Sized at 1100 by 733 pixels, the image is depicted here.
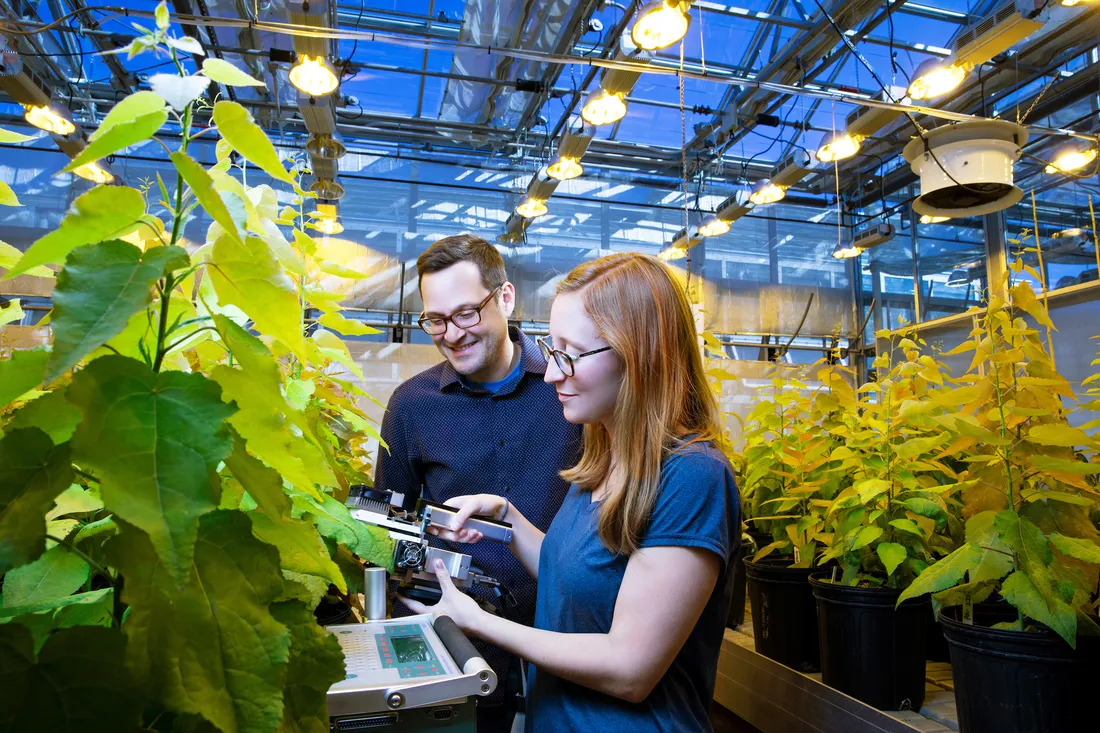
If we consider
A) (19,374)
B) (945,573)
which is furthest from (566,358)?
(945,573)

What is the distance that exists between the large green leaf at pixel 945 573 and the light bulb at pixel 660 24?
2.16m

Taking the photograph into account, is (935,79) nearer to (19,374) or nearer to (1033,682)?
(1033,682)

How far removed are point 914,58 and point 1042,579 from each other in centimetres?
547

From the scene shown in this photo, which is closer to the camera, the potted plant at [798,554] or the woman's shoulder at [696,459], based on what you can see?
the woman's shoulder at [696,459]

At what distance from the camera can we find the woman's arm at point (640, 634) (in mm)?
836

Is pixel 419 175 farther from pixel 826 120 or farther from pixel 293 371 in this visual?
pixel 293 371

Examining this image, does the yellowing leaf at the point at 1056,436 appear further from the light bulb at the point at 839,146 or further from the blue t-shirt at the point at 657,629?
the light bulb at the point at 839,146

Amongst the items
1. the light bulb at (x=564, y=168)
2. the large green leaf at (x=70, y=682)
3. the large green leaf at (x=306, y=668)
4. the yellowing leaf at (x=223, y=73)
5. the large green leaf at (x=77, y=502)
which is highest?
the light bulb at (x=564, y=168)

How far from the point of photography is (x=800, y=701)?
1.88m

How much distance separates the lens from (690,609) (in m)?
0.85

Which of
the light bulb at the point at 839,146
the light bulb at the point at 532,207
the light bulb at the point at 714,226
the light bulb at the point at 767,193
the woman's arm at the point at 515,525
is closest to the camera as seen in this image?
the woman's arm at the point at 515,525

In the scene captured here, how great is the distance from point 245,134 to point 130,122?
6cm

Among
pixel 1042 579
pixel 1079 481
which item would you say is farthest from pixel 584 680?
pixel 1079 481

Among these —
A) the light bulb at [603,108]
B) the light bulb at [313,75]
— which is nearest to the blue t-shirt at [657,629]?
the light bulb at [313,75]
